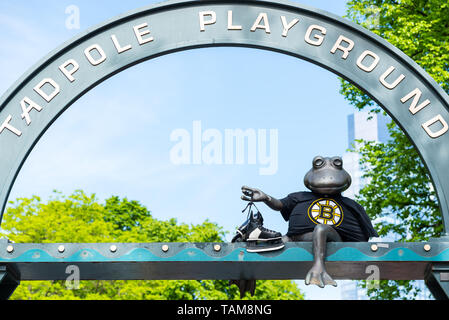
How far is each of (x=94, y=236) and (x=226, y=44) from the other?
75.9ft

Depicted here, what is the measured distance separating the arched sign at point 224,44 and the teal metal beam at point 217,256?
0.64 meters

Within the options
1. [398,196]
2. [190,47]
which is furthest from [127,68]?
[398,196]

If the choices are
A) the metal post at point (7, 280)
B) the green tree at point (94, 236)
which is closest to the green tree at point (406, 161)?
the green tree at point (94, 236)

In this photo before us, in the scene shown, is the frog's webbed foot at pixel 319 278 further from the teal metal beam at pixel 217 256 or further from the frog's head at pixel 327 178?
the frog's head at pixel 327 178

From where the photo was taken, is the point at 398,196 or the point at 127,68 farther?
the point at 398,196

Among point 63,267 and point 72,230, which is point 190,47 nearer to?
point 63,267

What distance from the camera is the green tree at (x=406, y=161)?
57.9 ft

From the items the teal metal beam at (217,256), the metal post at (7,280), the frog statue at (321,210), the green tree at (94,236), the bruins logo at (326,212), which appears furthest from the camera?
the green tree at (94,236)

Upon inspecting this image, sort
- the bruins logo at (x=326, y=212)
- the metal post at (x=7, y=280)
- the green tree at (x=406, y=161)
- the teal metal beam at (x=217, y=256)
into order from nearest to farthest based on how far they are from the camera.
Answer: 1. the teal metal beam at (x=217, y=256)
2. the metal post at (x=7, y=280)
3. the bruins logo at (x=326, y=212)
4. the green tree at (x=406, y=161)

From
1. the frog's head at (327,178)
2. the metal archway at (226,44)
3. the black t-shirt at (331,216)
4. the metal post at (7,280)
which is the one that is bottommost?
the metal post at (7,280)

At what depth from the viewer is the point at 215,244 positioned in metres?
5.83

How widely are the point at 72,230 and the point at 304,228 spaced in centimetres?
2238

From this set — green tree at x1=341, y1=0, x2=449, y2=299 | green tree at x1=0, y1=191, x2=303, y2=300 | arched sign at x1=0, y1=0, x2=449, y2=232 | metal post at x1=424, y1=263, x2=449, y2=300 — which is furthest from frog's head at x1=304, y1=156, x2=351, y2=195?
green tree at x1=0, y1=191, x2=303, y2=300

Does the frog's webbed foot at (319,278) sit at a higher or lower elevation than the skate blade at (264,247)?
lower
